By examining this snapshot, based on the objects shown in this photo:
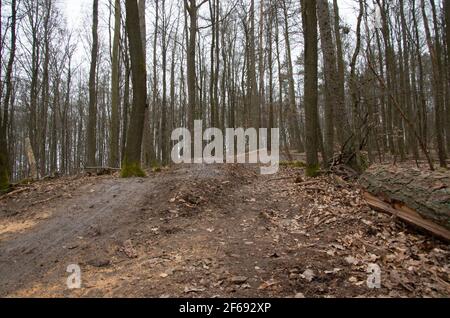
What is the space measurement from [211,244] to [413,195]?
9.25ft

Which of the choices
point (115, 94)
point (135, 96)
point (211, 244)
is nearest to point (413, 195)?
point (211, 244)

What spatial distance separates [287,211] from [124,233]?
2.88m

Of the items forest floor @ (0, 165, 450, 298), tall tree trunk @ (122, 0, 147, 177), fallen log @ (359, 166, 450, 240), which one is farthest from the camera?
tall tree trunk @ (122, 0, 147, 177)

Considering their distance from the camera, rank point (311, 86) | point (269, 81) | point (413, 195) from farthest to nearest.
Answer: point (269, 81) → point (311, 86) → point (413, 195)

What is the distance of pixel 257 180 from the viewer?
943cm

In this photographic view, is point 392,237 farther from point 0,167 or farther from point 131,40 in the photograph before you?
point 0,167

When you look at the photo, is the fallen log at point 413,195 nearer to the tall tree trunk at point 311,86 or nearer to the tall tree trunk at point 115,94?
the tall tree trunk at point 311,86

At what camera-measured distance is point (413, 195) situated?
4.54 meters

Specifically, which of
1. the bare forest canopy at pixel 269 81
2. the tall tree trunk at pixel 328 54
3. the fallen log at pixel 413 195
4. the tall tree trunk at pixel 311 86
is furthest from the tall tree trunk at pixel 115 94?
the fallen log at pixel 413 195

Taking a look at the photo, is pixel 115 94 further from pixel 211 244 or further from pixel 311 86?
pixel 211 244

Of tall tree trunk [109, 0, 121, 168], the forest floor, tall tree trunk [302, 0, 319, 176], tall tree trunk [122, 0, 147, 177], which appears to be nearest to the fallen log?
the forest floor

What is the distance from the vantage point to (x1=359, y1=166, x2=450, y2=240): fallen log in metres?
4.13

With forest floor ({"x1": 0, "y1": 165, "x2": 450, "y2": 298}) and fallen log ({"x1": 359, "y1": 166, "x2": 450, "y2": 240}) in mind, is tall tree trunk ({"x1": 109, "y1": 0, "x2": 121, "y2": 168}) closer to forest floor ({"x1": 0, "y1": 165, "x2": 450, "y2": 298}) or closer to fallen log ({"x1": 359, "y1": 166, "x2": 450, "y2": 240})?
forest floor ({"x1": 0, "y1": 165, "x2": 450, "y2": 298})

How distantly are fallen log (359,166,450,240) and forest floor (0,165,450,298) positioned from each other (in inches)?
7.6
